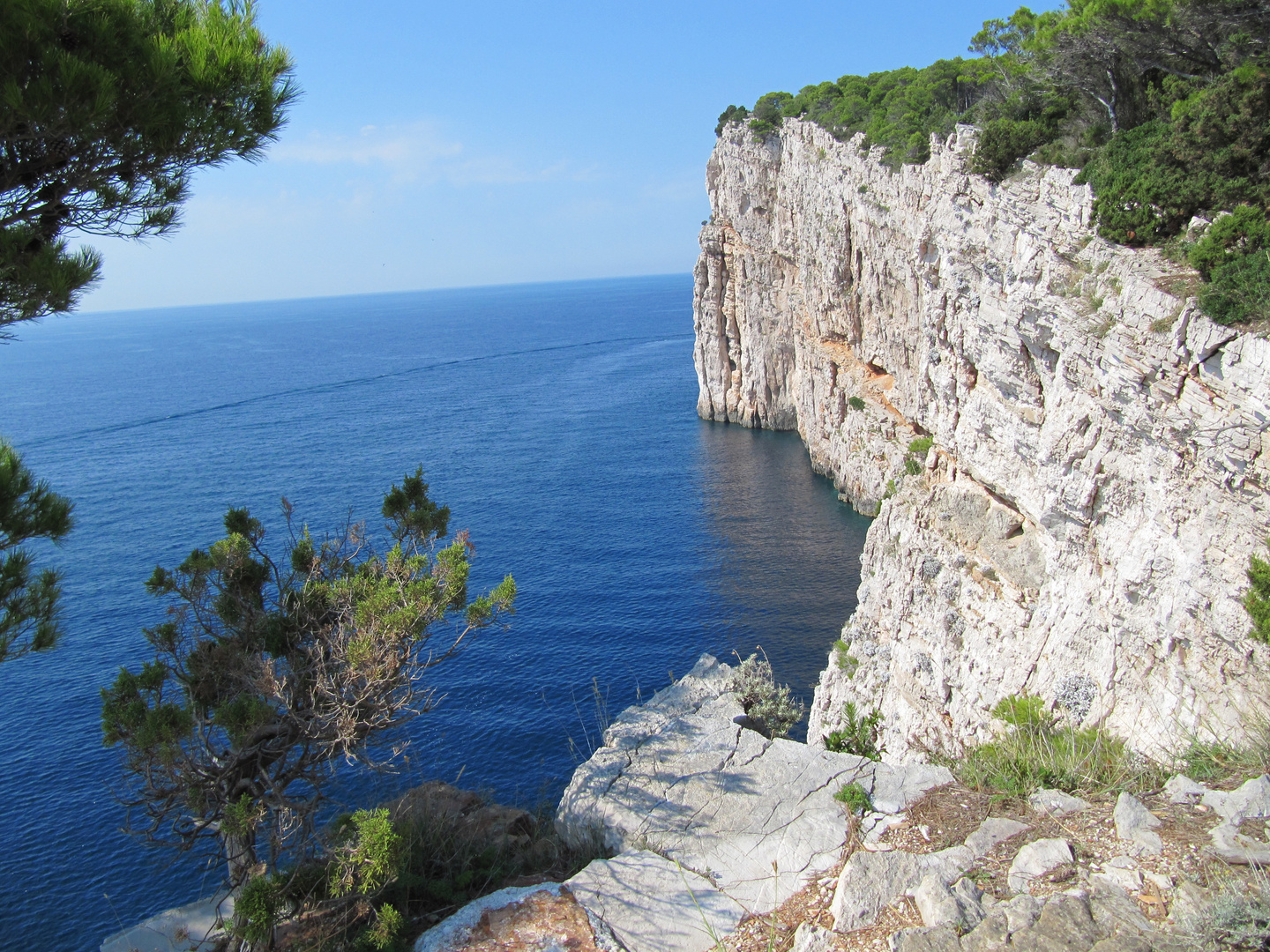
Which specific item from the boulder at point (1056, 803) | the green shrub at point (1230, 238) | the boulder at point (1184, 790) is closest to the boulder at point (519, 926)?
the boulder at point (1056, 803)

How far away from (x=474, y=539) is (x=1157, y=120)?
3848 cm

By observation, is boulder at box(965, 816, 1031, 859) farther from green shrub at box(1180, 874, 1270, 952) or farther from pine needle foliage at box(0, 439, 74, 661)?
pine needle foliage at box(0, 439, 74, 661)

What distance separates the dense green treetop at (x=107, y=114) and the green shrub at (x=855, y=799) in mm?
12347

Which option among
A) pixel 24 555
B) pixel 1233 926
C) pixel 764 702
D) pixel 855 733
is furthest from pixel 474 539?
pixel 1233 926

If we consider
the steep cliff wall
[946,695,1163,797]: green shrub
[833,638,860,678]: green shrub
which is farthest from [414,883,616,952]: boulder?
[833,638,860,678]: green shrub

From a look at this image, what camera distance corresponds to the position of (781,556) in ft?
150

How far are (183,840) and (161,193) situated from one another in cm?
978

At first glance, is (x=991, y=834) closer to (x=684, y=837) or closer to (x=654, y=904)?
(x=654, y=904)

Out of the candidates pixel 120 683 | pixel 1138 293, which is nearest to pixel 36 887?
pixel 120 683

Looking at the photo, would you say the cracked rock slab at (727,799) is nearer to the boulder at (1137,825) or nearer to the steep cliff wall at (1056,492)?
the boulder at (1137,825)

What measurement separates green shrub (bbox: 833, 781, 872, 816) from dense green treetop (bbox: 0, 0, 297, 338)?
12347mm

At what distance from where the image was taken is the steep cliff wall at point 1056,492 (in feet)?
51.3

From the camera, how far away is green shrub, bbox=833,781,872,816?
10828 millimetres

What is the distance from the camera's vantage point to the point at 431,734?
29.8 metres
